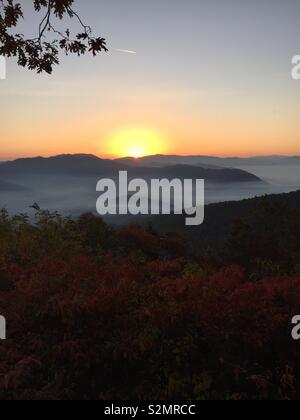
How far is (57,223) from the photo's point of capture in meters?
17.5

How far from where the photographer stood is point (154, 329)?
7.75 metres

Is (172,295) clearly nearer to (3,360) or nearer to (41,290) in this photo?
(41,290)

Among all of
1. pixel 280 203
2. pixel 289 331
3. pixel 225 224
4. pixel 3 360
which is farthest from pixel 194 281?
pixel 225 224

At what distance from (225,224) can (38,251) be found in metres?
119

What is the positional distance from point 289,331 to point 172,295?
205 cm

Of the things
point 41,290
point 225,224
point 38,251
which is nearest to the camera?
point 41,290

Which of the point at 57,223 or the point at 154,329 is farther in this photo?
the point at 57,223

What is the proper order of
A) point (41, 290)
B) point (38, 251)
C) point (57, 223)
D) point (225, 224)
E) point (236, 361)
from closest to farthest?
1. point (236, 361)
2. point (41, 290)
3. point (38, 251)
4. point (57, 223)
5. point (225, 224)
